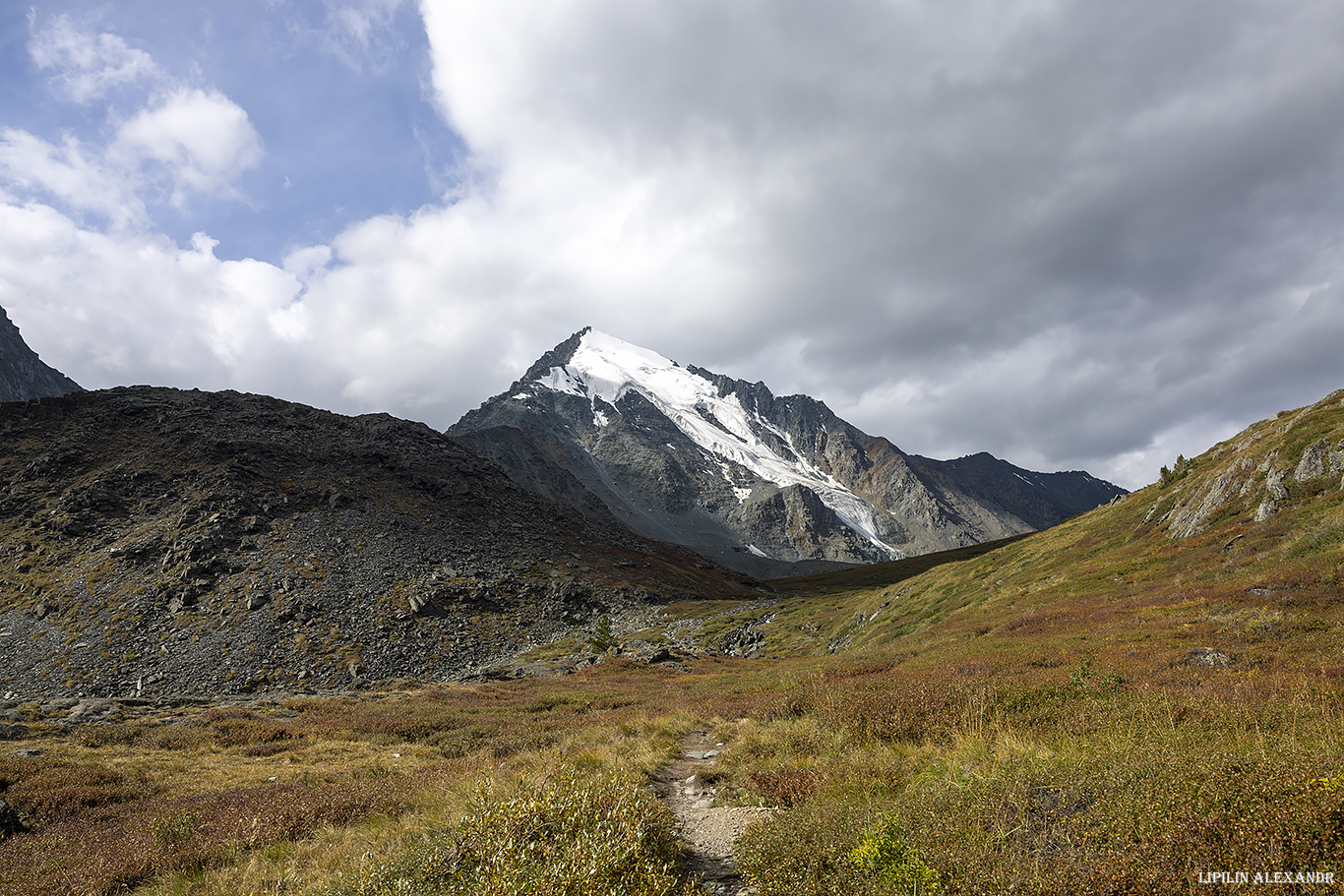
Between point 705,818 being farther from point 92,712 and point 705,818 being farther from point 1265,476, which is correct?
point 1265,476

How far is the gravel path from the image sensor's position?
21.3 feet

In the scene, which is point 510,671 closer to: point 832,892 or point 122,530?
point 832,892

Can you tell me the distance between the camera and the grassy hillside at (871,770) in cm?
478

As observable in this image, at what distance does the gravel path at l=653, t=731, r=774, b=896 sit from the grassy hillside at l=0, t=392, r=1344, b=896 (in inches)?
Result: 15.8

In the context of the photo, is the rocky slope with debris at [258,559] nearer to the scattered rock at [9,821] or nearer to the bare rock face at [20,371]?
the scattered rock at [9,821]

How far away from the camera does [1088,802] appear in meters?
5.52

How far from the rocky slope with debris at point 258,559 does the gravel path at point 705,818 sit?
37.8 metres

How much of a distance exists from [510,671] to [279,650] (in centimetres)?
1913

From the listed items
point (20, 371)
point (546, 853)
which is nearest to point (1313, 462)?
point (546, 853)

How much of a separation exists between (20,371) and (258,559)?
20427 cm

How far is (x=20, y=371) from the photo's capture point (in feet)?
561

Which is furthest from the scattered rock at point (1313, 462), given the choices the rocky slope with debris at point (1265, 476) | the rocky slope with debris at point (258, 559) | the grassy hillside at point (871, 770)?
the rocky slope with debris at point (258, 559)

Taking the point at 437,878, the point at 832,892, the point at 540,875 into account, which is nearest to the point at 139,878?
the point at 437,878

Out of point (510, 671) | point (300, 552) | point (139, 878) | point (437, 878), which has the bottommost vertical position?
point (510, 671)
